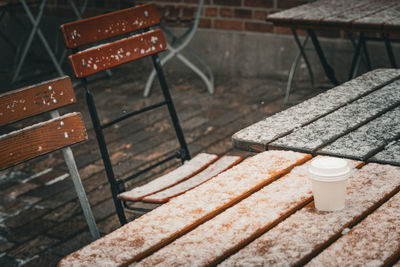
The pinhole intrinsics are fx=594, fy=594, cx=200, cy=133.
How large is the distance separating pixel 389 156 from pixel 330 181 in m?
0.35

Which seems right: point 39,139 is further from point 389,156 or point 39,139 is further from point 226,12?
point 226,12

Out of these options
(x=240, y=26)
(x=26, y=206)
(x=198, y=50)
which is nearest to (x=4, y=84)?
(x=198, y=50)

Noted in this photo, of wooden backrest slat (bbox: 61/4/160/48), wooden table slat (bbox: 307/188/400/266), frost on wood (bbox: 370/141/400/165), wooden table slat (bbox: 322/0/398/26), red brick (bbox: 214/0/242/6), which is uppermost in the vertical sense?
wooden backrest slat (bbox: 61/4/160/48)

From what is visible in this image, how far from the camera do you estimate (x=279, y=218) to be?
121cm

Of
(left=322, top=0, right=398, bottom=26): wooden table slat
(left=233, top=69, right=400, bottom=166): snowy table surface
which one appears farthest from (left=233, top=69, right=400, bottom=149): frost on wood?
(left=322, top=0, right=398, bottom=26): wooden table slat

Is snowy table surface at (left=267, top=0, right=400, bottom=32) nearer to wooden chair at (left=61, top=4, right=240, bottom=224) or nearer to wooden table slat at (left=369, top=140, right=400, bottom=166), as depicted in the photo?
wooden chair at (left=61, top=4, right=240, bottom=224)

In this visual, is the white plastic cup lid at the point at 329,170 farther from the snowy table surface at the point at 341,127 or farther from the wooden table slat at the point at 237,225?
the snowy table surface at the point at 341,127

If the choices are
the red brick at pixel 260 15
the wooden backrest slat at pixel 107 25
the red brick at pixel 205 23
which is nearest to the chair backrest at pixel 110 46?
the wooden backrest slat at pixel 107 25

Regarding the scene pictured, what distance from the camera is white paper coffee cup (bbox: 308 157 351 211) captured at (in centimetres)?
119

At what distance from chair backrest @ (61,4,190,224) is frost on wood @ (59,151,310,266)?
86 cm

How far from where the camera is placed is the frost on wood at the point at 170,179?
213 cm

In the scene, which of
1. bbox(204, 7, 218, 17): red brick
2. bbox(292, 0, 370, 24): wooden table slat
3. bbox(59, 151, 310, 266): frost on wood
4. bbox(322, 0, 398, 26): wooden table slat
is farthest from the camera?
bbox(204, 7, 218, 17): red brick

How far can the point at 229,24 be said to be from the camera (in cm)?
539

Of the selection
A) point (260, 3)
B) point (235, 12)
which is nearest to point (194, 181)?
point (260, 3)
